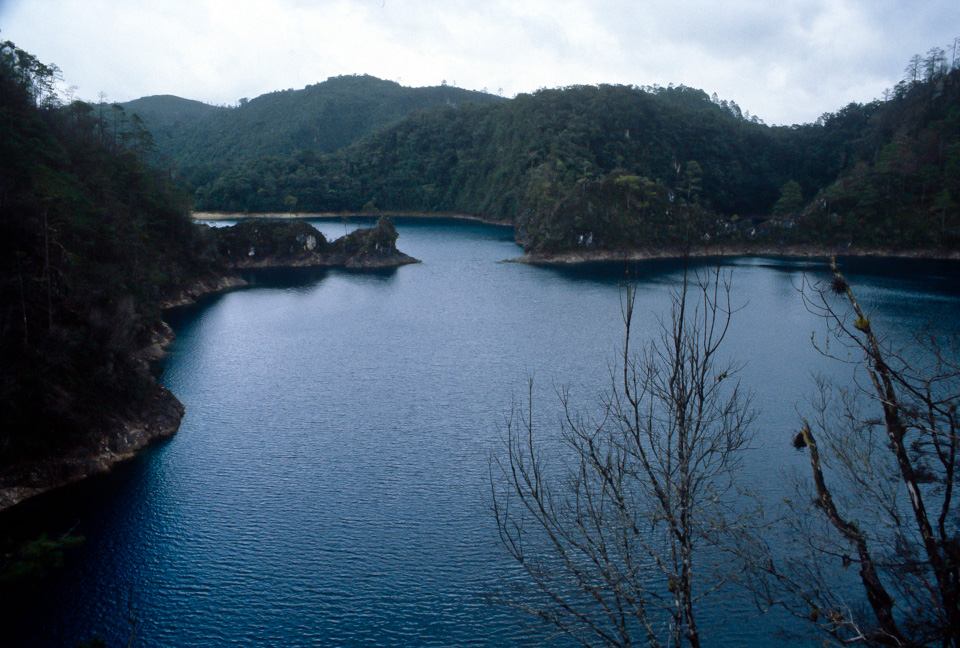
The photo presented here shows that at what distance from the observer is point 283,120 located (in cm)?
13288

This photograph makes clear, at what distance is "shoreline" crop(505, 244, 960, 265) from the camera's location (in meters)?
60.1

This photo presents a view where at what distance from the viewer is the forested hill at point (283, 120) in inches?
4840

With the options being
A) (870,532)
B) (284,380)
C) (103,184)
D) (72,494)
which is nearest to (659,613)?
(870,532)

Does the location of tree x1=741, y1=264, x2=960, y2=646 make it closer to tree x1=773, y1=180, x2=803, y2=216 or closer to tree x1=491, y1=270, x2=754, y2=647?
tree x1=491, y1=270, x2=754, y2=647

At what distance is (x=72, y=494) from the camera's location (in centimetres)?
1688

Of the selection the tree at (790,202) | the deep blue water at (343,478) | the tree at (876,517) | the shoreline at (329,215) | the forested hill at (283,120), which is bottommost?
the deep blue water at (343,478)

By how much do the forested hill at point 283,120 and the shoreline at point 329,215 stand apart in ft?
66.2

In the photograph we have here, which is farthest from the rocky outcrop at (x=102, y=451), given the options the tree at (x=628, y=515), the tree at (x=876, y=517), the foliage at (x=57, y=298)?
the tree at (x=876, y=517)

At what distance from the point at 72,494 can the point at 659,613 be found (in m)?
15.0

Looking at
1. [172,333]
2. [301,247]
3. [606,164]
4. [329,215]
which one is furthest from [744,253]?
[329,215]

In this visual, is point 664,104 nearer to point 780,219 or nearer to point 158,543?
point 780,219

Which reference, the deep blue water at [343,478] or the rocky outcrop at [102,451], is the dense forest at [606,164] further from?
the rocky outcrop at [102,451]

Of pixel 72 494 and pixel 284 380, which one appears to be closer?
pixel 72 494

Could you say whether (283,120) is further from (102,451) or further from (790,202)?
(102,451)
